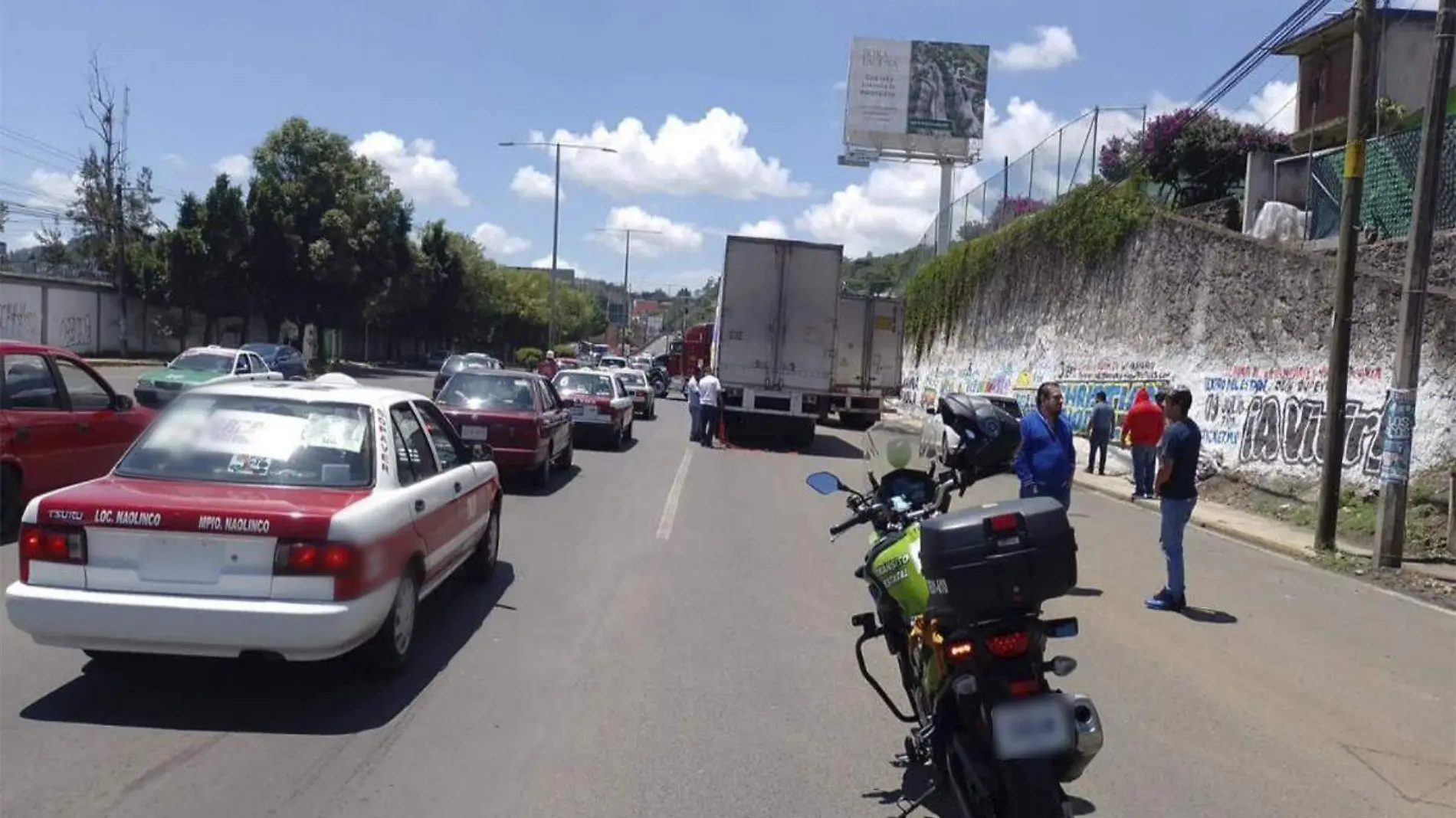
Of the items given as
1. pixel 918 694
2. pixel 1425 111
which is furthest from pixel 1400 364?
pixel 918 694

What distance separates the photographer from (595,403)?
73.3 ft

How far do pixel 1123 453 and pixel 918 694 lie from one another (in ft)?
66.3

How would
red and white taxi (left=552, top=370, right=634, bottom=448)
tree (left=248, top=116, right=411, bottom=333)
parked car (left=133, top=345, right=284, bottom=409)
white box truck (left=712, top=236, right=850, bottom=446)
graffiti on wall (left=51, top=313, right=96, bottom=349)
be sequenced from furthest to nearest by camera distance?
tree (left=248, top=116, right=411, bottom=333) < graffiti on wall (left=51, top=313, right=96, bottom=349) < white box truck (left=712, top=236, right=850, bottom=446) < red and white taxi (left=552, top=370, right=634, bottom=448) < parked car (left=133, top=345, right=284, bottom=409)

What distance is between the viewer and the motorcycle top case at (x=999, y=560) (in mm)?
4203

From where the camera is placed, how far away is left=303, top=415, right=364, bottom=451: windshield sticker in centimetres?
666

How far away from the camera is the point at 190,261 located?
4978cm

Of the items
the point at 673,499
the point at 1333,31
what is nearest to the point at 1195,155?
the point at 1333,31

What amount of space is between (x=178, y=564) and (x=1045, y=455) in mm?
6466

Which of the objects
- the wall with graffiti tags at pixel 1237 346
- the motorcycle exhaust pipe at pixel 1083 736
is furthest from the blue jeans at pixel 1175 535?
the motorcycle exhaust pipe at pixel 1083 736

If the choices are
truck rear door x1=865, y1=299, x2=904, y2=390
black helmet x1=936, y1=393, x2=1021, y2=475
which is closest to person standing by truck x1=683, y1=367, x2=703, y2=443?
truck rear door x1=865, y1=299, x2=904, y2=390

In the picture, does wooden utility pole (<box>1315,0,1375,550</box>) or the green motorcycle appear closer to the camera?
the green motorcycle

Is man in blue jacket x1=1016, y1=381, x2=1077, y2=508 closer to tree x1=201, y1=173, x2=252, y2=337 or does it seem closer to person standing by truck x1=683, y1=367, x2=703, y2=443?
person standing by truck x1=683, y1=367, x2=703, y2=443

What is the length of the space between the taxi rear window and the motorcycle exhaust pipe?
12.9ft

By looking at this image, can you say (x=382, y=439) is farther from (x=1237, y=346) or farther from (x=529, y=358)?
(x=529, y=358)
